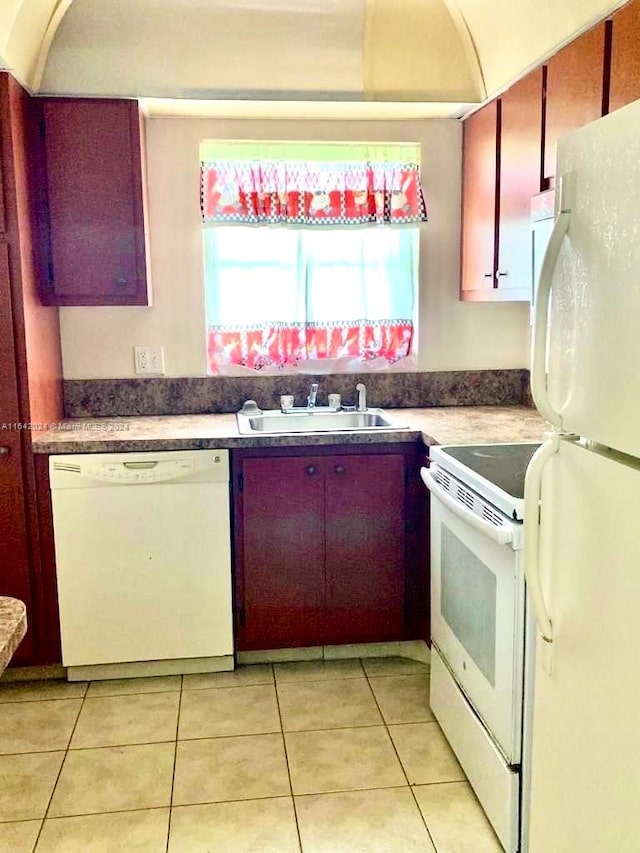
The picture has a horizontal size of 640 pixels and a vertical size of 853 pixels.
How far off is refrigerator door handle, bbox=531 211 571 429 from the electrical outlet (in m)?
2.04

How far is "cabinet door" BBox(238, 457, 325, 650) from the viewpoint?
2635mm

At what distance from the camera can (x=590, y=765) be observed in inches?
48.0

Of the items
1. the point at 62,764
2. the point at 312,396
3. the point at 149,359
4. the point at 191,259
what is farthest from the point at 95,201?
the point at 62,764

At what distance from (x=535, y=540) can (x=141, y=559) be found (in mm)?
1625

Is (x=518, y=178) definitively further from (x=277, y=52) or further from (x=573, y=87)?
(x=277, y=52)

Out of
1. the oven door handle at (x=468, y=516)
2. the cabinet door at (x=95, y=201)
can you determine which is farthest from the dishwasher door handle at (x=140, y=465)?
the oven door handle at (x=468, y=516)

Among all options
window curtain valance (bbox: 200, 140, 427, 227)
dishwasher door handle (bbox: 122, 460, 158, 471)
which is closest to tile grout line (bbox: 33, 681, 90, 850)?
dishwasher door handle (bbox: 122, 460, 158, 471)

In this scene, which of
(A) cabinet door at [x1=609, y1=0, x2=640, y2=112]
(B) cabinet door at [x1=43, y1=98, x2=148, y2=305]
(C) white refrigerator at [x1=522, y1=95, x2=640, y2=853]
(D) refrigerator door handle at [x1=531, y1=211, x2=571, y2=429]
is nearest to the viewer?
(C) white refrigerator at [x1=522, y1=95, x2=640, y2=853]

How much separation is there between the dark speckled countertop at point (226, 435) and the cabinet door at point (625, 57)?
1053mm

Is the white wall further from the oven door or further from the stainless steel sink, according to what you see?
the oven door

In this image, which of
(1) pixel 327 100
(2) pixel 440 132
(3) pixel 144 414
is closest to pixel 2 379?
(3) pixel 144 414

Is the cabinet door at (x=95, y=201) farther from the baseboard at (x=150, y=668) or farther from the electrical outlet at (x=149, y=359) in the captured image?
the baseboard at (x=150, y=668)

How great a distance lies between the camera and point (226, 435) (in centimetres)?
260

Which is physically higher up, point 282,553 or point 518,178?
point 518,178
